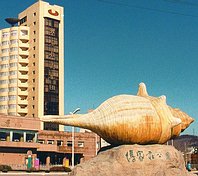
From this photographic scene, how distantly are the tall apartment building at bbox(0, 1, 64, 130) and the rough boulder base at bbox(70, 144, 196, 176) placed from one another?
216 feet

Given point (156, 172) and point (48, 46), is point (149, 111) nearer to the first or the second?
point (156, 172)

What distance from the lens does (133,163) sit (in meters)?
19.1

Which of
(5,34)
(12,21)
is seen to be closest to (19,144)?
(5,34)

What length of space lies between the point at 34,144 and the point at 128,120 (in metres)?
51.7

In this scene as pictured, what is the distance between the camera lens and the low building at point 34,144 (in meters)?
64.4

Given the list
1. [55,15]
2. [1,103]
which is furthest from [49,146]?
[55,15]

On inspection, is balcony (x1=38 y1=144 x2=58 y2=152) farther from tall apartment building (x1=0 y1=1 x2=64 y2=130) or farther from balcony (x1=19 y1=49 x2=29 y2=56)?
balcony (x1=19 y1=49 x2=29 y2=56)

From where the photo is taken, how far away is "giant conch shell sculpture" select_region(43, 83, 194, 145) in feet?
62.5

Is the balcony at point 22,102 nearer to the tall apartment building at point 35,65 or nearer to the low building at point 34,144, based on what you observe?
the tall apartment building at point 35,65

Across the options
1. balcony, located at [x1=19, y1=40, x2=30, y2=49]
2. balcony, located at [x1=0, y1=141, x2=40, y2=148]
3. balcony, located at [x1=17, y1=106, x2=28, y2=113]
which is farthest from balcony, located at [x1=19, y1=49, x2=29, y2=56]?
balcony, located at [x1=0, y1=141, x2=40, y2=148]

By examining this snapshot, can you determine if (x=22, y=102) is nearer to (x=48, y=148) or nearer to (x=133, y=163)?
(x=48, y=148)

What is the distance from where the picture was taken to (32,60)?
89688mm

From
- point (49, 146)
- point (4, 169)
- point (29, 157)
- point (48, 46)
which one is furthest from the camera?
point (48, 46)

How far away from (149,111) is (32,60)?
73.1m
